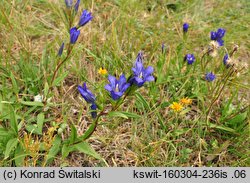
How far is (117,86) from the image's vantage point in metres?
1.69

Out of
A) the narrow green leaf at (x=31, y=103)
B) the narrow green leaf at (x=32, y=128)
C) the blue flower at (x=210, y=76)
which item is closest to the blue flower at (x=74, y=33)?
the narrow green leaf at (x=31, y=103)

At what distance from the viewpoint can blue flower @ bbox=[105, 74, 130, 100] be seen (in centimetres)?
162

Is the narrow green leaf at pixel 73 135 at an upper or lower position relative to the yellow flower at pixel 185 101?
lower

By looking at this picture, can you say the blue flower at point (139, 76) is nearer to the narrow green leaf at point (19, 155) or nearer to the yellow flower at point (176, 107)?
the yellow flower at point (176, 107)

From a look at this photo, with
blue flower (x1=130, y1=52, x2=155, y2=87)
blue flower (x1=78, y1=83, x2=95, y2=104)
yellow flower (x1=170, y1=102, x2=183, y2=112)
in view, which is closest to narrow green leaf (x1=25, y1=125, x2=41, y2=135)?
blue flower (x1=78, y1=83, x2=95, y2=104)

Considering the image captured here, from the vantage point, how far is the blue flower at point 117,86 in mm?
1620

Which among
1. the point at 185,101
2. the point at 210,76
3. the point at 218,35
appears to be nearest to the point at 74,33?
the point at 185,101

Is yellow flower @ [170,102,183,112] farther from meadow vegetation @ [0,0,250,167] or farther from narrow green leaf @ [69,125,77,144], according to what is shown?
narrow green leaf @ [69,125,77,144]

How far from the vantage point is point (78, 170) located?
190 cm

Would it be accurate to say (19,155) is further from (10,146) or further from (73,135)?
(73,135)

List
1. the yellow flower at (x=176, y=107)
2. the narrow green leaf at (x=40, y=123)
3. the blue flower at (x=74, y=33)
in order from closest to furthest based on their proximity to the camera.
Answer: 1. the blue flower at (x=74, y=33)
2. the narrow green leaf at (x=40, y=123)
3. the yellow flower at (x=176, y=107)

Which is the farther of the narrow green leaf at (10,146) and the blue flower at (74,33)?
the blue flower at (74,33)

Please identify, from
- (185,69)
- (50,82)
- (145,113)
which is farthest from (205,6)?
(50,82)

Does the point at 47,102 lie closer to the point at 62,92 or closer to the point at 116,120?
the point at 62,92
